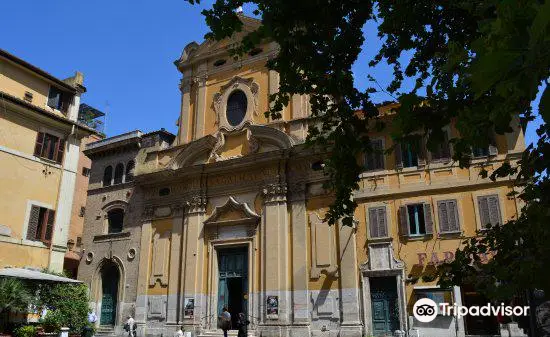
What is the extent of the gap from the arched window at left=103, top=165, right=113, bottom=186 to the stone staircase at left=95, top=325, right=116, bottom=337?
307 inches

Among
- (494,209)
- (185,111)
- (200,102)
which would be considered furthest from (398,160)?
(185,111)

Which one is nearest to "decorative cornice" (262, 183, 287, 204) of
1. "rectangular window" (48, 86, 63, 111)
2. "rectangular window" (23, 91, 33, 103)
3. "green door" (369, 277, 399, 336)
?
"green door" (369, 277, 399, 336)

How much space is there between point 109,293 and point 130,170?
22.0ft

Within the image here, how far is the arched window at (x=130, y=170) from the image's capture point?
26272 mm

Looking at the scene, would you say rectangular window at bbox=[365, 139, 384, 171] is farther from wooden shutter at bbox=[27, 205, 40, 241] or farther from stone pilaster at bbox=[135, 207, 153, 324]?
wooden shutter at bbox=[27, 205, 40, 241]

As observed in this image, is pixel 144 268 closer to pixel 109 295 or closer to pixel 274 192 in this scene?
pixel 109 295

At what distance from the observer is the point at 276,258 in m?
20.8

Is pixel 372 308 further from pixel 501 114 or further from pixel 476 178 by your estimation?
pixel 501 114

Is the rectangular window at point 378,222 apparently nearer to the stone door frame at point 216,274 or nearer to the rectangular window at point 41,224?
the stone door frame at point 216,274

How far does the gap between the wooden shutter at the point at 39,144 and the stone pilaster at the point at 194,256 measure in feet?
23.6

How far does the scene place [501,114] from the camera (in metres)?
2.60

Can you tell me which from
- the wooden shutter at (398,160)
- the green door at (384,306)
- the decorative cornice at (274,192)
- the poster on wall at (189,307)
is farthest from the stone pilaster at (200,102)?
the green door at (384,306)

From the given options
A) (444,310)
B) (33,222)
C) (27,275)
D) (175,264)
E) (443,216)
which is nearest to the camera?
(27,275)

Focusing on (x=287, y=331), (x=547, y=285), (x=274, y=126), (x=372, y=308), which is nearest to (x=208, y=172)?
(x=274, y=126)
